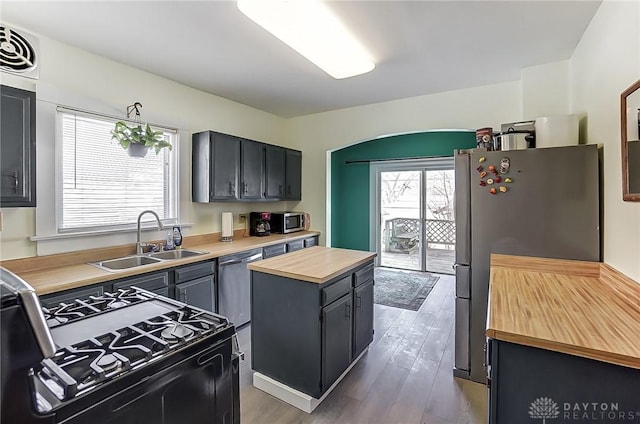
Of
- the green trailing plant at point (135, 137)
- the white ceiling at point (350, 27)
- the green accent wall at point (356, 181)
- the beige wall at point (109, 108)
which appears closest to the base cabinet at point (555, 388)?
the white ceiling at point (350, 27)

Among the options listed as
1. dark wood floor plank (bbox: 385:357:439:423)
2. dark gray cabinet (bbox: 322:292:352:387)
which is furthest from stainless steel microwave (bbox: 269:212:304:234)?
dark wood floor plank (bbox: 385:357:439:423)

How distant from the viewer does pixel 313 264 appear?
2301 millimetres

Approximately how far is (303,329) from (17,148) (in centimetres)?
216

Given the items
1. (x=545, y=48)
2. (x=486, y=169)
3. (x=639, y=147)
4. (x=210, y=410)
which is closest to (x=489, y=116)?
(x=545, y=48)

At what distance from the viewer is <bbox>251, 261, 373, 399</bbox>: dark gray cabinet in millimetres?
2006

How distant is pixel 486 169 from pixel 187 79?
2.97 metres

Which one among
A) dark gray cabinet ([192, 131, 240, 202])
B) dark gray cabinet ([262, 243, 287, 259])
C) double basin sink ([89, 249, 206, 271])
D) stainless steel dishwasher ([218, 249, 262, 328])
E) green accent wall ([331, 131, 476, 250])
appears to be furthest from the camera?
green accent wall ([331, 131, 476, 250])

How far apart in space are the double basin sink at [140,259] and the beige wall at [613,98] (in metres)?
3.11

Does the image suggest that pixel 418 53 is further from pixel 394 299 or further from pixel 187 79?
pixel 394 299

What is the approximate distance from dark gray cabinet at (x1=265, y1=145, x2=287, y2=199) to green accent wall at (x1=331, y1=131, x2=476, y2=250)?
1.66 meters

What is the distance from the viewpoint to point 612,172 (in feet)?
6.03

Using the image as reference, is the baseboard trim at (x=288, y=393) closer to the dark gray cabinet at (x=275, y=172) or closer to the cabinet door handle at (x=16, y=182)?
the cabinet door handle at (x=16, y=182)

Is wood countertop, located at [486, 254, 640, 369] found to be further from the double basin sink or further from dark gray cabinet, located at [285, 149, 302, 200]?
dark gray cabinet, located at [285, 149, 302, 200]

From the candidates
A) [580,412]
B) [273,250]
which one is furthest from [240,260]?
Answer: [580,412]
